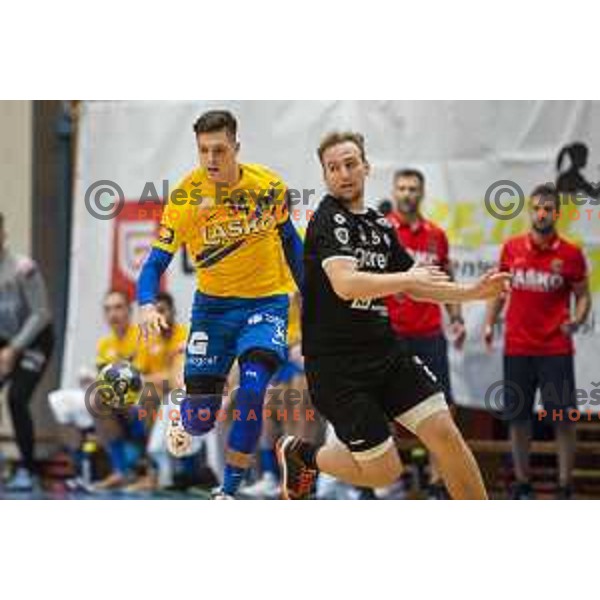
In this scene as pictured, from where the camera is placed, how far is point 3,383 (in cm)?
1020

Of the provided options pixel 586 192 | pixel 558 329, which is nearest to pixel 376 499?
pixel 558 329

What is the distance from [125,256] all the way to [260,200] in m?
2.31

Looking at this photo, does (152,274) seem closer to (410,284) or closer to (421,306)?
(410,284)

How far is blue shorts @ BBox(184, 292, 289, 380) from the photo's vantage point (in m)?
7.65

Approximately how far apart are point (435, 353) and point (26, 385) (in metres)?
2.76

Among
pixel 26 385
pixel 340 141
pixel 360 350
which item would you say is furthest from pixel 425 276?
pixel 26 385

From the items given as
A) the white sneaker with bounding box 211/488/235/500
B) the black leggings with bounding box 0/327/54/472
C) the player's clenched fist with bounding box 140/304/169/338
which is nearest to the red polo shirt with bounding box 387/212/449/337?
the white sneaker with bounding box 211/488/235/500

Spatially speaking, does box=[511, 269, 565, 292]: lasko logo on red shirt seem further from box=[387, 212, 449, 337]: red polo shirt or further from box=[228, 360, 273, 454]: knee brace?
box=[228, 360, 273, 454]: knee brace

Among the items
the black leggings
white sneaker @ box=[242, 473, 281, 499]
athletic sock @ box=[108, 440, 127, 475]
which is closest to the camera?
white sneaker @ box=[242, 473, 281, 499]

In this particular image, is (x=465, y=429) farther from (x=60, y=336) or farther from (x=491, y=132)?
(x=60, y=336)

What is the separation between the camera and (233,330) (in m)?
7.68

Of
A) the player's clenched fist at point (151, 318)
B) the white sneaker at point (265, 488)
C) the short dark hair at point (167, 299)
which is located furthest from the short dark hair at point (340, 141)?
the white sneaker at point (265, 488)

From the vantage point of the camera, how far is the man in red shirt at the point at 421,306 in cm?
845

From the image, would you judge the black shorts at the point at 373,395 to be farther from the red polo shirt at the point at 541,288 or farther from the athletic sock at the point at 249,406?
the red polo shirt at the point at 541,288
